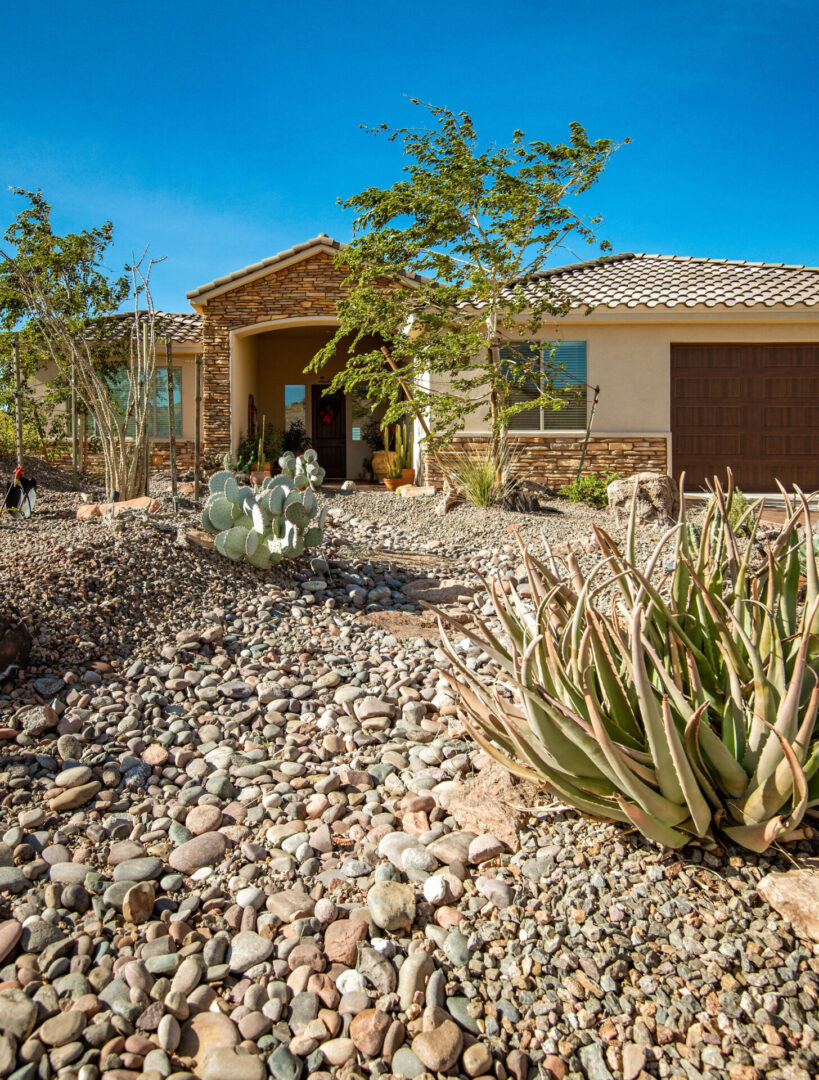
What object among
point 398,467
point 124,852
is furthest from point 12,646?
point 398,467

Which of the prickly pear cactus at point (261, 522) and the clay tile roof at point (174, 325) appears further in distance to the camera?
the clay tile roof at point (174, 325)

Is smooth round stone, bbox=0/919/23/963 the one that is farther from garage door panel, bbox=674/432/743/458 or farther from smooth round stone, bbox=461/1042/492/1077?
garage door panel, bbox=674/432/743/458

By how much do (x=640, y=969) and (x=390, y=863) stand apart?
0.82 metres

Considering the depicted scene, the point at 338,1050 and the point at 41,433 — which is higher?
the point at 41,433

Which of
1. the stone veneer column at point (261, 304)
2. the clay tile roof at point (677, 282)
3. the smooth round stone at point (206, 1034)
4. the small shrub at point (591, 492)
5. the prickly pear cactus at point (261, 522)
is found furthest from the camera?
the stone veneer column at point (261, 304)

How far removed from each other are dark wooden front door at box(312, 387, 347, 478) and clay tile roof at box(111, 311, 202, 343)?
2782 millimetres

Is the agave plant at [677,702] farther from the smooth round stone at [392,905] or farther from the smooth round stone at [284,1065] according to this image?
the smooth round stone at [284,1065]

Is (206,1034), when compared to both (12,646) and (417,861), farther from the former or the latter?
(12,646)

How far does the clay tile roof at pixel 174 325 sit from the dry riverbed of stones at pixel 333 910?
12006 mm

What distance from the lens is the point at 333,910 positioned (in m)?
2.14

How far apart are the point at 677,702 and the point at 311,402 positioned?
15.4 m

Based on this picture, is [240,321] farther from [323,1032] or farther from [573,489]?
[323,1032]

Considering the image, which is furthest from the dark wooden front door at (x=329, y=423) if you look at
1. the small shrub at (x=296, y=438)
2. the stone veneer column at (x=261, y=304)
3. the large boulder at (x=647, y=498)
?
the large boulder at (x=647, y=498)

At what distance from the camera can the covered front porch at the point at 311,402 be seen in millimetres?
16234
